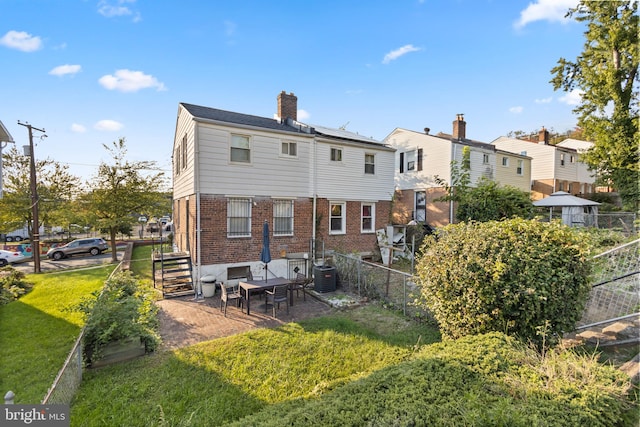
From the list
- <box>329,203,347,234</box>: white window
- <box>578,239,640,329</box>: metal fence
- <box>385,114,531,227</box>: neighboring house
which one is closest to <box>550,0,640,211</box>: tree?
<box>385,114,531,227</box>: neighboring house

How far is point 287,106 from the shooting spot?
49.4 feet

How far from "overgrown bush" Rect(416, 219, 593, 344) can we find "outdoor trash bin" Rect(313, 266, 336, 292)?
18.1ft

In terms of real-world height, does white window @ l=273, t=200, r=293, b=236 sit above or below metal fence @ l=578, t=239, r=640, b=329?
above

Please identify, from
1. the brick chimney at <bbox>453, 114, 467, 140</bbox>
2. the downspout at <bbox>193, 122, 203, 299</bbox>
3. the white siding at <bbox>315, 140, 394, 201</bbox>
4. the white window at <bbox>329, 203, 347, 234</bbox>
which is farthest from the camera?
the brick chimney at <bbox>453, 114, 467, 140</bbox>

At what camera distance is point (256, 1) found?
1010 cm

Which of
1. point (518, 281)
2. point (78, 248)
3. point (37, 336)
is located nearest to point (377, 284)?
point (518, 281)

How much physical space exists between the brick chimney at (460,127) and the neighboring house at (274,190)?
9.73 meters

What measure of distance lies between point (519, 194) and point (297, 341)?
13391mm

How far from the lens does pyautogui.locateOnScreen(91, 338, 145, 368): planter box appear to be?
5.57 metres

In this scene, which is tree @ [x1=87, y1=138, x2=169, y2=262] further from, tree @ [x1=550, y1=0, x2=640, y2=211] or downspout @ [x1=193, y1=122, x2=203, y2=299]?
tree @ [x1=550, y1=0, x2=640, y2=211]

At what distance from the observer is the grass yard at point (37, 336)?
5324 millimetres

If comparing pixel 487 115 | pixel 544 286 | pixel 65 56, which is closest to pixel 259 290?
pixel 544 286

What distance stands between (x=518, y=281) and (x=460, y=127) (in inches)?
776

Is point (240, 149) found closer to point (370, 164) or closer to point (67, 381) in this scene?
point (370, 164)
